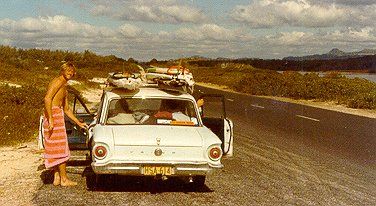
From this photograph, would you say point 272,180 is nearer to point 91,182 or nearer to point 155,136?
point 155,136

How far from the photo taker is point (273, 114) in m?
22.4

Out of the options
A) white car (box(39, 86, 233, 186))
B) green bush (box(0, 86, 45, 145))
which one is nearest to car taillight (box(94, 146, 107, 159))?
white car (box(39, 86, 233, 186))

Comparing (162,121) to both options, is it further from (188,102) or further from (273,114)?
(273,114)

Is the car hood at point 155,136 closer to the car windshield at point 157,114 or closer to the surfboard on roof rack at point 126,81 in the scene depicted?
the car windshield at point 157,114

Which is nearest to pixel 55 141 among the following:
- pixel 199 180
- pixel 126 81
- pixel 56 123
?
pixel 56 123

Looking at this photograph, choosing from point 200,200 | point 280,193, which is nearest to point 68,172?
point 200,200

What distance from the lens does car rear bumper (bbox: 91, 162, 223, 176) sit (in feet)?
23.7

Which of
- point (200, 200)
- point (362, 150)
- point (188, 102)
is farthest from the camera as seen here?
point (362, 150)

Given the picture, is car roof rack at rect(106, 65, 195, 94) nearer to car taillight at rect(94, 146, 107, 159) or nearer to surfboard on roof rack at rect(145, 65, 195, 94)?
surfboard on roof rack at rect(145, 65, 195, 94)

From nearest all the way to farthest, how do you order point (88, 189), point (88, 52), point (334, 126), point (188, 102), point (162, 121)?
1. point (88, 189)
2. point (162, 121)
3. point (188, 102)
4. point (334, 126)
5. point (88, 52)

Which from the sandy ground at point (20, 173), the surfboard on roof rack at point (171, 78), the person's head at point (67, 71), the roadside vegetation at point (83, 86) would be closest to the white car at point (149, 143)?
the surfboard on roof rack at point (171, 78)

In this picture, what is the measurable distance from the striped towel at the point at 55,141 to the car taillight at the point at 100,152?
98 cm

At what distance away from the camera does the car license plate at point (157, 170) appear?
7.30 meters

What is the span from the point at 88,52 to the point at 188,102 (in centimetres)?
9563
